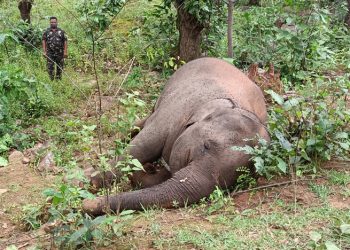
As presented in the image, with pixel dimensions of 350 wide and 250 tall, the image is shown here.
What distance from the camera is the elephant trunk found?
4430mm

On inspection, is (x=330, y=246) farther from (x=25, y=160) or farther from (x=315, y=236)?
(x=25, y=160)

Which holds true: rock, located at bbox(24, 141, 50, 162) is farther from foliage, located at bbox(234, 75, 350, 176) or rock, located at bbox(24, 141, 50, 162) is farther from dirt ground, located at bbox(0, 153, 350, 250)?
foliage, located at bbox(234, 75, 350, 176)

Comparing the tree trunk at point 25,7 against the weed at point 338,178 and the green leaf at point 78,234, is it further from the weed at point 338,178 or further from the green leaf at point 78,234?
the green leaf at point 78,234

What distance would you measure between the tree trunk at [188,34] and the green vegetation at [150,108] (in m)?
0.23

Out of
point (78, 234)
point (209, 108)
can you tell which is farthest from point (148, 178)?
point (78, 234)

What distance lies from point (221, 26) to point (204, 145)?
5545 millimetres

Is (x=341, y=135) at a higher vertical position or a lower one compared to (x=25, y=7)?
lower

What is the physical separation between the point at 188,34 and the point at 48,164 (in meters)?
3.64

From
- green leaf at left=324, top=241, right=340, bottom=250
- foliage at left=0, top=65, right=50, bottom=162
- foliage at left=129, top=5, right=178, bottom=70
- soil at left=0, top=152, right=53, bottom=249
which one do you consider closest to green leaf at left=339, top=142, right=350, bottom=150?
green leaf at left=324, top=241, right=340, bottom=250

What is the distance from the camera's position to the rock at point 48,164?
607 centimetres

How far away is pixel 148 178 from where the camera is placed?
532 centimetres

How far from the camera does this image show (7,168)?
20.0 ft

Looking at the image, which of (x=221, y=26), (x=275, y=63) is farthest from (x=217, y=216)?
(x=221, y=26)

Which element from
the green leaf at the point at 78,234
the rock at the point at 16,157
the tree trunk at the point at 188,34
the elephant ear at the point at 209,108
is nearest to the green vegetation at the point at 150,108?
the green leaf at the point at 78,234
